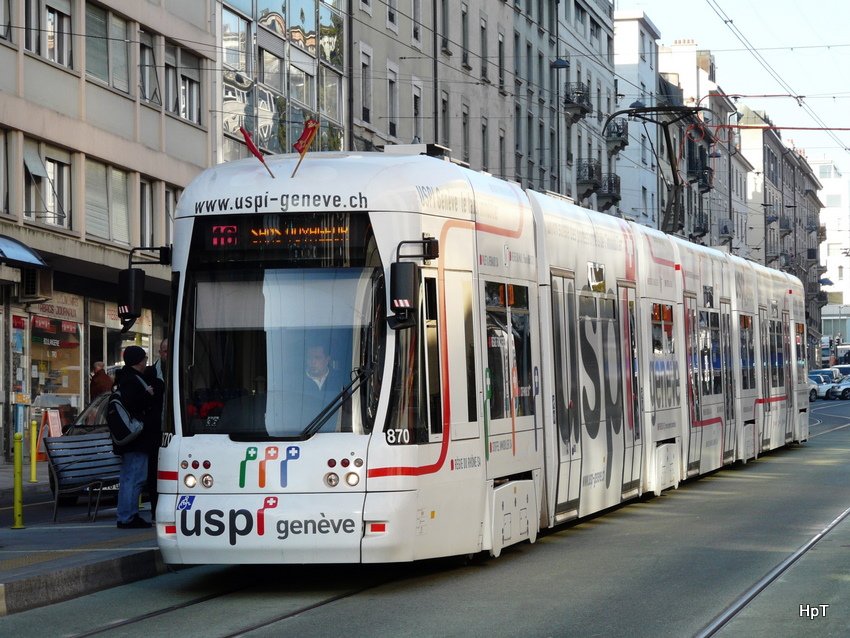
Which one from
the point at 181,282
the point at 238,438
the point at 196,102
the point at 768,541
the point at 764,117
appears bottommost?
the point at 768,541

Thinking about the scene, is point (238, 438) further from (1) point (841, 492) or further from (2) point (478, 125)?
(2) point (478, 125)

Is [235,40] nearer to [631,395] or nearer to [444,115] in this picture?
[444,115]

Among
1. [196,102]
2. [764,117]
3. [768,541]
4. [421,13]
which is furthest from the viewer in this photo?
[764,117]

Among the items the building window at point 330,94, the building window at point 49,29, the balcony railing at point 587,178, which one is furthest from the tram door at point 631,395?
the balcony railing at point 587,178

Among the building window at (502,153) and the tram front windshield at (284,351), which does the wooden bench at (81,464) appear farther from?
the building window at (502,153)

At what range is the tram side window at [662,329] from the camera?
1923 centimetres

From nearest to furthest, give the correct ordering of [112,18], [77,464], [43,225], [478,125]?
[77,464] → [43,225] → [112,18] → [478,125]

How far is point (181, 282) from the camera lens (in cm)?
1184

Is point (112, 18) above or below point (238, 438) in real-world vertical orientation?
above

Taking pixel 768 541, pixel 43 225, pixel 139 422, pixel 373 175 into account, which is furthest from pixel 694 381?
pixel 43 225

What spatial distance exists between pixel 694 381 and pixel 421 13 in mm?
27979

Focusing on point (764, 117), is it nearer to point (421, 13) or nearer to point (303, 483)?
point (421, 13)

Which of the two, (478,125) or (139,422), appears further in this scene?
(478,125)

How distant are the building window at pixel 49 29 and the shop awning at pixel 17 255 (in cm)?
392
